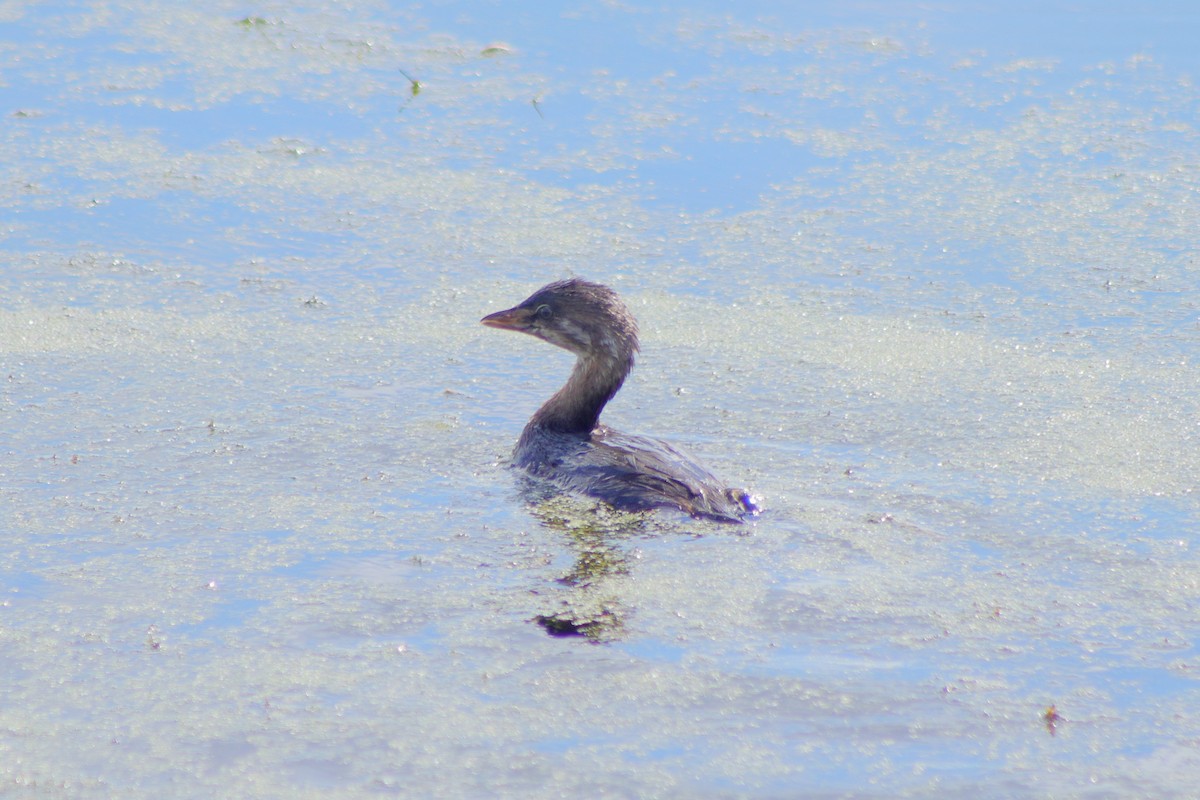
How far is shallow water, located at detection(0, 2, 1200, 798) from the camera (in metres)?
3.90

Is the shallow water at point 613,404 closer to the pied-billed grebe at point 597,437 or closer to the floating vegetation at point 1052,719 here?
the floating vegetation at point 1052,719

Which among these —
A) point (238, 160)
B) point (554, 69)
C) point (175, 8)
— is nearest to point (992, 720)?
point (238, 160)

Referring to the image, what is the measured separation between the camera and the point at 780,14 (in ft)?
34.7

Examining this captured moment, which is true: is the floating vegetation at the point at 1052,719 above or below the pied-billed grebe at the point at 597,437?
below

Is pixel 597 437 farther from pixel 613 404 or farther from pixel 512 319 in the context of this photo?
pixel 512 319

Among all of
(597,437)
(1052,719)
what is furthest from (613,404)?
(1052,719)

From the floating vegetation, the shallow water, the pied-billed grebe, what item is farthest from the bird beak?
the floating vegetation

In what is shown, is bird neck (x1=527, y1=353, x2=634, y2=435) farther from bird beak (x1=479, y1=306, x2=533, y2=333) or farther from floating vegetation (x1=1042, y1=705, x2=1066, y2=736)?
floating vegetation (x1=1042, y1=705, x2=1066, y2=736)

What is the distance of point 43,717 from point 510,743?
1165 millimetres

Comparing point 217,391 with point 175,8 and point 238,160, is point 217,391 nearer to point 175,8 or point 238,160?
point 238,160

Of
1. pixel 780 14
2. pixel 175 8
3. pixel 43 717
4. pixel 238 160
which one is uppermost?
pixel 780 14

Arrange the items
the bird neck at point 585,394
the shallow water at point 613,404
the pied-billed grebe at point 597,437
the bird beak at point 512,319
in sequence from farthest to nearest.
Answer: the bird beak at point 512,319, the bird neck at point 585,394, the pied-billed grebe at point 597,437, the shallow water at point 613,404

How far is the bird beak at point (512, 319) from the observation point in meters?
6.21

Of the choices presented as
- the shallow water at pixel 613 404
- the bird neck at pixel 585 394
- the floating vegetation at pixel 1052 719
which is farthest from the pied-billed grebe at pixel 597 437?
the floating vegetation at pixel 1052 719
